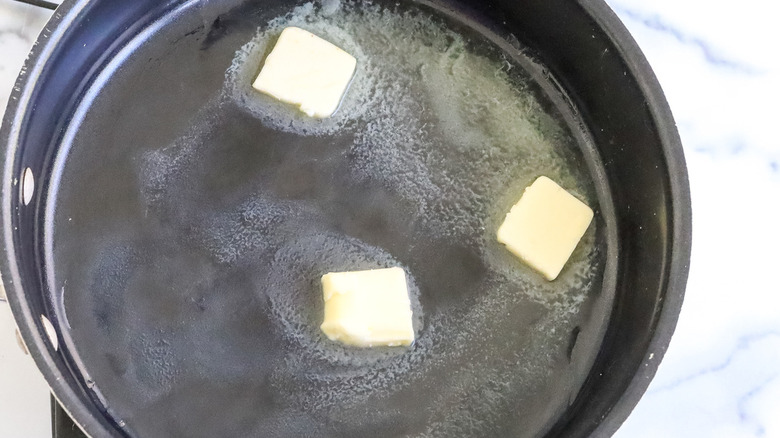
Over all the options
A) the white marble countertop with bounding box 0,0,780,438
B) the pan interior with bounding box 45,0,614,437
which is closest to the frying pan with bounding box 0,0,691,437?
the pan interior with bounding box 45,0,614,437

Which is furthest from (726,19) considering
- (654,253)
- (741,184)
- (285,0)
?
(285,0)

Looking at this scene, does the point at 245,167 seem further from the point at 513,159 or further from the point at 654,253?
the point at 654,253

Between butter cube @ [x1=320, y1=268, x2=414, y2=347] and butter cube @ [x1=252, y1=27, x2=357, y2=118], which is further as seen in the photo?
butter cube @ [x1=252, y1=27, x2=357, y2=118]

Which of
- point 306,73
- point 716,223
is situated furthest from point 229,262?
point 716,223

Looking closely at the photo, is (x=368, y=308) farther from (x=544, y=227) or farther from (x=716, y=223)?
(x=716, y=223)

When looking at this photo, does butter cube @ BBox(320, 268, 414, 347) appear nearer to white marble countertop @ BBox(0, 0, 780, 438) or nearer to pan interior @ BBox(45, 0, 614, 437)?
pan interior @ BBox(45, 0, 614, 437)

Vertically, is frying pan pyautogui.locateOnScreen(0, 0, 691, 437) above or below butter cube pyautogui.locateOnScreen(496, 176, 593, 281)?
below
